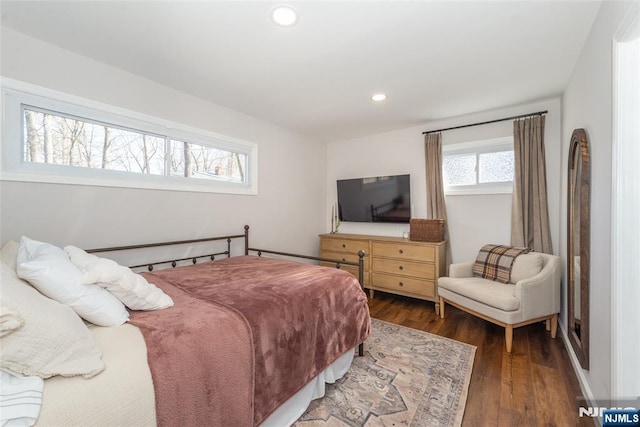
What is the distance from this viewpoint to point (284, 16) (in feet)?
5.10

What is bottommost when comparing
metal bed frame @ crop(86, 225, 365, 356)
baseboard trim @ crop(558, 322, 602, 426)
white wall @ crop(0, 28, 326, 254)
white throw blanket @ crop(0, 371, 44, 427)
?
baseboard trim @ crop(558, 322, 602, 426)

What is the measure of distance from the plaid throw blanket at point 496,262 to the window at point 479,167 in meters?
0.70

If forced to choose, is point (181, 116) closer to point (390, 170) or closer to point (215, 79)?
point (215, 79)

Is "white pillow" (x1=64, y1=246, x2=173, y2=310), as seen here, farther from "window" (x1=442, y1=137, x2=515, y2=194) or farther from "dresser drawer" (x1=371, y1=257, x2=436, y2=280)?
"window" (x1=442, y1=137, x2=515, y2=194)

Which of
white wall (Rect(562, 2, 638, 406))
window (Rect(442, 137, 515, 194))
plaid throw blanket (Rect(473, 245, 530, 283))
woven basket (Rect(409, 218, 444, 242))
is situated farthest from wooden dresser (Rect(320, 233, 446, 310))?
white wall (Rect(562, 2, 638, 406))

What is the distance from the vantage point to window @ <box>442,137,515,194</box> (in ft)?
10.1

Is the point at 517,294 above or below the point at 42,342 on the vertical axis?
below

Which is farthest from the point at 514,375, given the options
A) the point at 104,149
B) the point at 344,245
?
the point at 104,149

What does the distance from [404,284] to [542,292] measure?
133 centimetres

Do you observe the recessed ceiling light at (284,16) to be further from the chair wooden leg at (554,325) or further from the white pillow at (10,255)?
the chair wooden leg at (554,325)

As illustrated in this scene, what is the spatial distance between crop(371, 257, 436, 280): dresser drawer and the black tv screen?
623 millimetres

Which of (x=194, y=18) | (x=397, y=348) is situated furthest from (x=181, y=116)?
(x=397, y=348)

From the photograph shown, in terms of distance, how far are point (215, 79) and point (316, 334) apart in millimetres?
2266

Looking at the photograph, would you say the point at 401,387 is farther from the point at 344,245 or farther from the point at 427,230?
the point at 344,245
